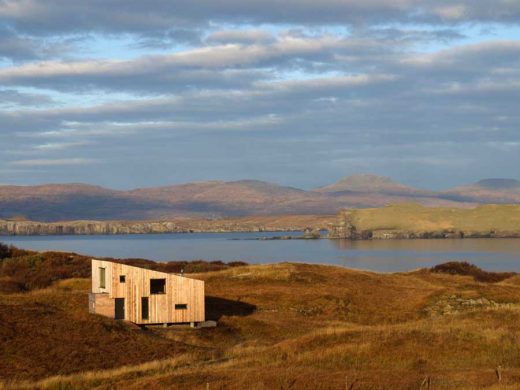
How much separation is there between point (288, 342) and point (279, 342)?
14.5 ft

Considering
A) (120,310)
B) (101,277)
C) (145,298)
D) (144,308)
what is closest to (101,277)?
(101,277)

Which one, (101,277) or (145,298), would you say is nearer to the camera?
(145,298)

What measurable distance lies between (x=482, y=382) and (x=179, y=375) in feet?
36.0

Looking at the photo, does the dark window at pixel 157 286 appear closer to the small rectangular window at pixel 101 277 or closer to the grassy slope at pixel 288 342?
the small rectangular window at pixel 101 277

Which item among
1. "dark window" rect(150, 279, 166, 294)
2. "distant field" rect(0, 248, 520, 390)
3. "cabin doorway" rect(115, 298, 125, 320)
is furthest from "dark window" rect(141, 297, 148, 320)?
"distant field" rect(0, 248, 520, 390)

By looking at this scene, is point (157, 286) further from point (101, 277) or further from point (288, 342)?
point (288, 342)

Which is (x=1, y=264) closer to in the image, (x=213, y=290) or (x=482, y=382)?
(x=213, y=290)

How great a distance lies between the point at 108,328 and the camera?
141 ft

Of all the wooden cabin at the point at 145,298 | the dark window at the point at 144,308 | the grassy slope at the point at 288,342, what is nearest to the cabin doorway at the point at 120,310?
the wooden cabin at the point at 145,298

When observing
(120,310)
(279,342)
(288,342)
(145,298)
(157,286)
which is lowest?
(279,342)

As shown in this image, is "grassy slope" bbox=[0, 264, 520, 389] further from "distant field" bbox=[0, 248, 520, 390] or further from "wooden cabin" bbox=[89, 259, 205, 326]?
"wooden cabin" bbox=[89, 259, 205, 326]

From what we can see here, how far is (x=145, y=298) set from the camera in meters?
48.8

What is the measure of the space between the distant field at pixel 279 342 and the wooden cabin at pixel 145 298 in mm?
1519

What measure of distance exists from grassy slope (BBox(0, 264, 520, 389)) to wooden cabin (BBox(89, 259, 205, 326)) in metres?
1.91
